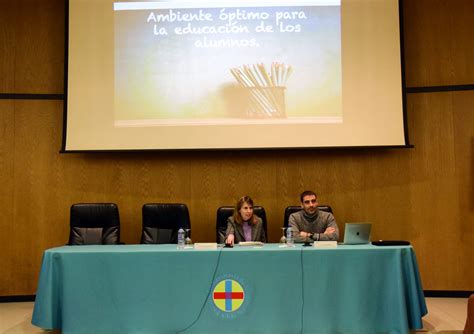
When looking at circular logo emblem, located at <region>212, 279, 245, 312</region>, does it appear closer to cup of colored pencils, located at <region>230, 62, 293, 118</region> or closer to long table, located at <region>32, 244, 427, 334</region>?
long table, located at <region>32, 244, 427, 334</region>

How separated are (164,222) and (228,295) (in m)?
1.43

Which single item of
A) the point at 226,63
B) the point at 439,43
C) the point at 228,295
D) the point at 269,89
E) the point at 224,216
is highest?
the point at 439,43

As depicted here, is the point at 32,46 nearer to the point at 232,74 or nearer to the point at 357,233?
the point at 232,74

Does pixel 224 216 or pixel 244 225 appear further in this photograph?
pixel 224 216

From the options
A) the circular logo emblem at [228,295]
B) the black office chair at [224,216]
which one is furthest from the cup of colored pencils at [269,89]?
the circular logo emblem at [228,295]

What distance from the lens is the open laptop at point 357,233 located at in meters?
4.10

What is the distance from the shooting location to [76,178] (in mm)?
5879

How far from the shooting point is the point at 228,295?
3.93 metres

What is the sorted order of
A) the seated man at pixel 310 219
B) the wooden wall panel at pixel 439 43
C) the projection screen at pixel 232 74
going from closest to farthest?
the seated man at pixel 310 219 → the projection screen at pixel 232 74 → the wooden wall panel at pixel 439 43

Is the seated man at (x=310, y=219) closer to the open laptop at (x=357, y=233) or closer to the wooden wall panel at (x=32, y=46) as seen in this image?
the open laptop at (x=357, y=233)


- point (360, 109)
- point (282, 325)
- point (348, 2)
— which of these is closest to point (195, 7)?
point (348, 2)

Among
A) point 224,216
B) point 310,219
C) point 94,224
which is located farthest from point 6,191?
point 310,219

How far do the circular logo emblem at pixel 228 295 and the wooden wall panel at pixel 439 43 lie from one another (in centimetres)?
318

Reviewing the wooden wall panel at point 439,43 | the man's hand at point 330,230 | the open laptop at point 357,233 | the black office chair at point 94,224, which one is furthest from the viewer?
the wooden wall panel at point 439,43
